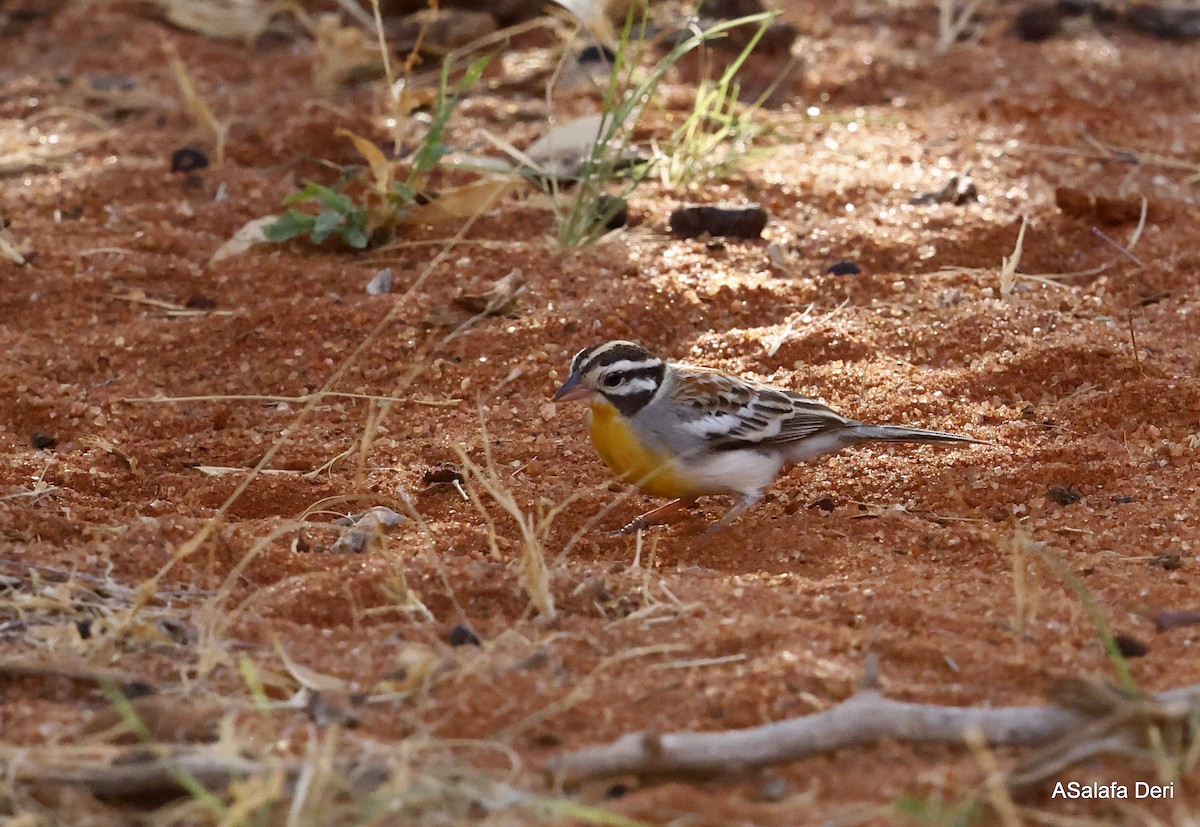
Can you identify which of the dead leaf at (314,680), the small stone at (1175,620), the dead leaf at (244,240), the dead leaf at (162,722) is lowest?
the small stone at (1175,620)

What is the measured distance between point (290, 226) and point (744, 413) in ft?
9.77

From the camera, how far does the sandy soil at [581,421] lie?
409 cm

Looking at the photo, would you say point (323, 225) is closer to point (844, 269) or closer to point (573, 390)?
point (573, 390)

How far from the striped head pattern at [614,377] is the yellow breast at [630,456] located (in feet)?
0.20

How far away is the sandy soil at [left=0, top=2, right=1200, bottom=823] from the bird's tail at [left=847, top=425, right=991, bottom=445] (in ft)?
0.61

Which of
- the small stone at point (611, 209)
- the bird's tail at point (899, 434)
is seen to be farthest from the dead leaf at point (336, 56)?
the bird's tail at point (899, 434)

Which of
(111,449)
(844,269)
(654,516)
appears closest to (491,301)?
(654,516)

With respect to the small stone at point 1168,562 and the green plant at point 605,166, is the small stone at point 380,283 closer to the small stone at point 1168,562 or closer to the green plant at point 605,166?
the green plant at point 605,166

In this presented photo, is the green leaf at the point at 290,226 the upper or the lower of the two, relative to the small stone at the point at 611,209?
upper

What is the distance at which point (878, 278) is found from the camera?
765cm

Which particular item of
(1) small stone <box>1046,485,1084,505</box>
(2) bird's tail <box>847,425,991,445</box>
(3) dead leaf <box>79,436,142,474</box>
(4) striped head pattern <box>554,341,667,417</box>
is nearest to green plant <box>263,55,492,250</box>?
(3) dead leaf <box>79,436,142,474</box>

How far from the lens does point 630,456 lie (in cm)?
586

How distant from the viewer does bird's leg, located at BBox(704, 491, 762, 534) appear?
586cm

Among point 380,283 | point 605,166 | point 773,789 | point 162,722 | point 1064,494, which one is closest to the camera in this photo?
point 773,789
